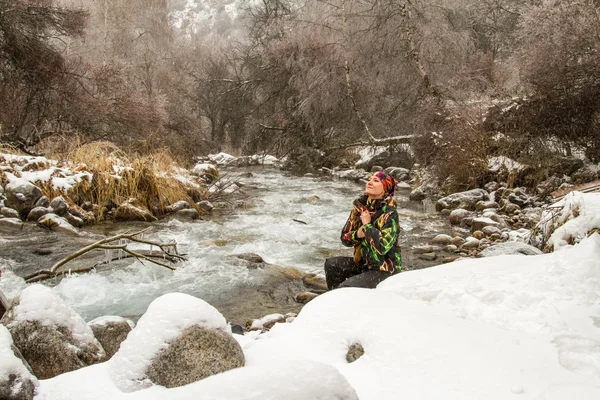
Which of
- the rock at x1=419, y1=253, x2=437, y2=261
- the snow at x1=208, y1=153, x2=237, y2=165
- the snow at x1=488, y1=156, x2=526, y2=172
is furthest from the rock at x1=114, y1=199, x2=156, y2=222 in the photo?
the snow at x1=208, y1=153, x2=237, y2=165

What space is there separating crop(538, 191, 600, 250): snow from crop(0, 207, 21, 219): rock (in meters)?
7.37

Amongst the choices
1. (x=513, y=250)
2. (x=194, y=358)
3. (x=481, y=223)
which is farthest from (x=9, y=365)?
(x=481, y=223)

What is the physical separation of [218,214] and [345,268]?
521 cm

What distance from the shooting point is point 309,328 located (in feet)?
8.64

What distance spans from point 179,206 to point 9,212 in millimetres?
2641

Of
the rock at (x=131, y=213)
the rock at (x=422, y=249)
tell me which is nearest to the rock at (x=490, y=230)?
the rock at (x=422, y=249)

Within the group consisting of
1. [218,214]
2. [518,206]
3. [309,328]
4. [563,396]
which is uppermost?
[563,396]

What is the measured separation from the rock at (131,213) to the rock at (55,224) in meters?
0.93

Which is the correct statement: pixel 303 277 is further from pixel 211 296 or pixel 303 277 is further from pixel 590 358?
pixel 590 358

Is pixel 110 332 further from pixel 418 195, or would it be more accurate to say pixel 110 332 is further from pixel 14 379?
pixel 418 195

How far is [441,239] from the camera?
22.6 feet

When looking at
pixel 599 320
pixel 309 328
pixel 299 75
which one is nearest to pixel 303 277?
pixel 309 328

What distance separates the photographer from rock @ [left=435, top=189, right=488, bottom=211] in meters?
9.10

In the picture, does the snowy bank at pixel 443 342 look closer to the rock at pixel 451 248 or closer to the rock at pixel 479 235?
the rock at pixel 451 248
